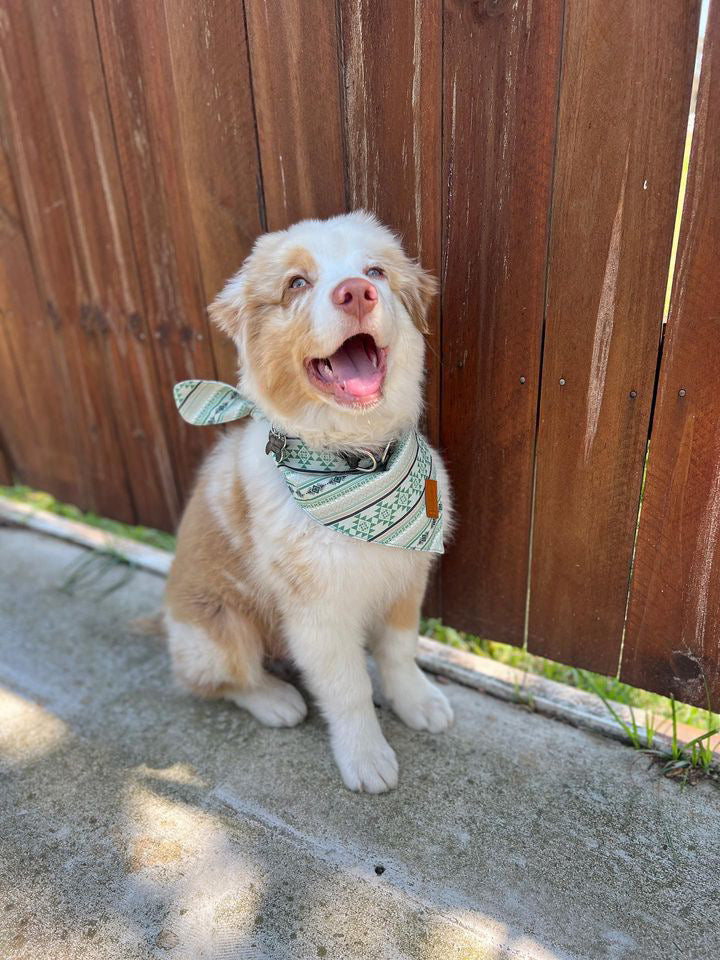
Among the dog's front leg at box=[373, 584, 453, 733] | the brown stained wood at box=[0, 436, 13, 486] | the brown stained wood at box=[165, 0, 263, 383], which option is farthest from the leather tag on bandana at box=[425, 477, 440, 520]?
the brown stained wood at box=[0, 436, 13, 486]

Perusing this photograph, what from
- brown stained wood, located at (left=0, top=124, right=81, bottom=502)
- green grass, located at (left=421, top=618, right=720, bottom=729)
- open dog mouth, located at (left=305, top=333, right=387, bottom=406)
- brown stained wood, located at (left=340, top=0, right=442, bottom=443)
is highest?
A: brown stained wood, located at (left=340, top=0, right=442, bottom=443)

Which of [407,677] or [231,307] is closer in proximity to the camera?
Result: [231,307]

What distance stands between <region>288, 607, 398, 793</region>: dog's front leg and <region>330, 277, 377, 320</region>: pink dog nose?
0.88 metres

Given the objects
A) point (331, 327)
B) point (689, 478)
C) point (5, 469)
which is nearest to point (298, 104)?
point (331, 327)

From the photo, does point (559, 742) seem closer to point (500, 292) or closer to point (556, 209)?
point (500, 292)

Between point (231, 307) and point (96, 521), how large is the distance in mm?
2286

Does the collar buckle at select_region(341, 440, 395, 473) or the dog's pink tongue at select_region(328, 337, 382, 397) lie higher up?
the dog's pink tongue at select_region(328, 337, 382, 397)

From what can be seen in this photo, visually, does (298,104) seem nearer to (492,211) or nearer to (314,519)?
(492,211)

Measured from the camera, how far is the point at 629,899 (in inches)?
66.3

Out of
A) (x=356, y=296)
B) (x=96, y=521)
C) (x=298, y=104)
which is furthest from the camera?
(x=96, y=521)

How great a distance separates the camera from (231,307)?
76.4 inches

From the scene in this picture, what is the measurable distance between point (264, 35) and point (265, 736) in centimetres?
232

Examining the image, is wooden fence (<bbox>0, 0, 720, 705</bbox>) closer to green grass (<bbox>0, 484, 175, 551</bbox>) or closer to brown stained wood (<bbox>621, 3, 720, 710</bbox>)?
brown stained wood (<bbox>621, 3, 720, 710</bbox>)

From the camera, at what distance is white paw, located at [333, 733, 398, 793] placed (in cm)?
200
